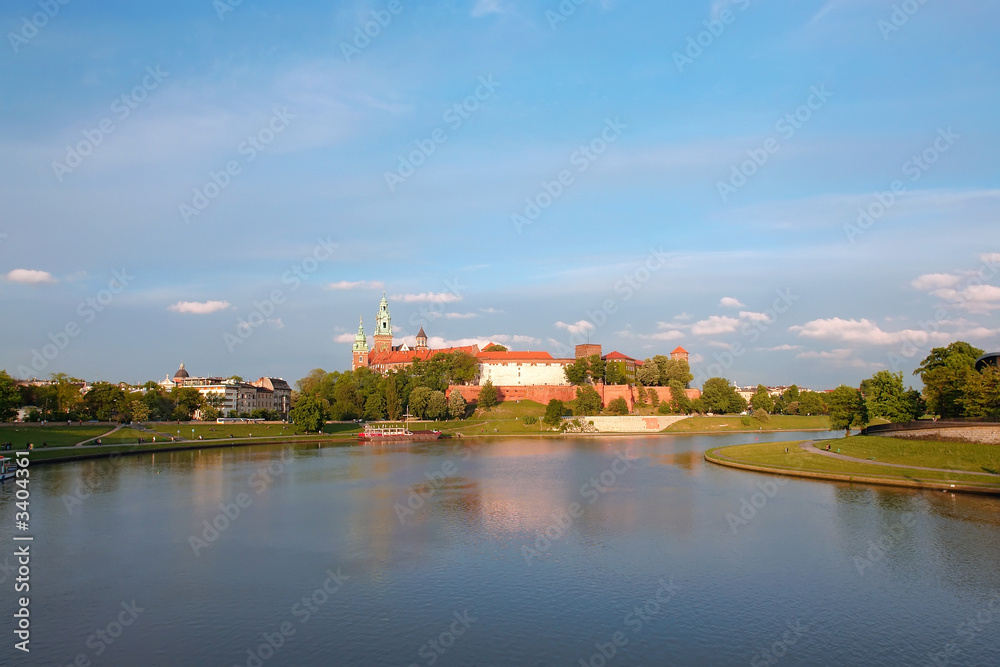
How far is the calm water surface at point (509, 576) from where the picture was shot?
44.7 feet

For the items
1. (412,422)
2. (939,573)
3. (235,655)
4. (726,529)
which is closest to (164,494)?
(235,655)

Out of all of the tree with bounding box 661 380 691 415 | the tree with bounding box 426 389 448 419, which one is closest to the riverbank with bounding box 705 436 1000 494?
the tree with bounding box 426 389 448 419

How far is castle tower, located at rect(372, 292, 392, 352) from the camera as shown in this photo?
Result: 144 m

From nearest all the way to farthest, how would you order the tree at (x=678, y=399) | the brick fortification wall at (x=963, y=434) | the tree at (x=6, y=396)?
the brick fortification wall at (x=963, y=434) → the tree at (x=6, y=396) → the tree at (x=678, y=399)

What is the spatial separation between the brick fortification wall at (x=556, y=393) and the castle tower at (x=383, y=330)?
154ft

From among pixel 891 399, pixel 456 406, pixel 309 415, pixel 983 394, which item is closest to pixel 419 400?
pixel 456 406

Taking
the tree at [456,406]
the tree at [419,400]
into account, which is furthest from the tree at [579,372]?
the tree at [419,400]

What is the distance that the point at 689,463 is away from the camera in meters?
46.5

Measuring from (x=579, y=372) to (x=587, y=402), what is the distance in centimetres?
1449

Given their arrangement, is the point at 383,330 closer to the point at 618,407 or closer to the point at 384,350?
A: the point at 384,350

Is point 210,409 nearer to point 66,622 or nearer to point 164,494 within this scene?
point 164,494

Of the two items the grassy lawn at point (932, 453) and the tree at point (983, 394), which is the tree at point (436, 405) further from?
the tree at point (983, 394)

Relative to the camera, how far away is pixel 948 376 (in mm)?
43344

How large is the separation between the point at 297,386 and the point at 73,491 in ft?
276
